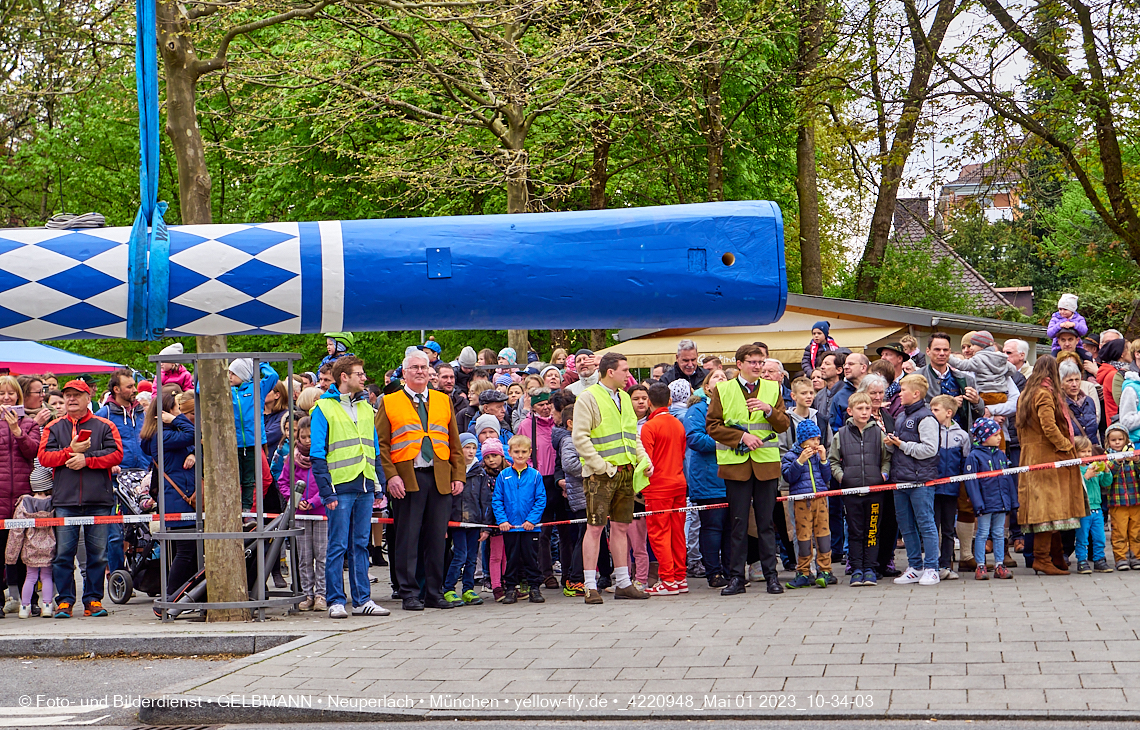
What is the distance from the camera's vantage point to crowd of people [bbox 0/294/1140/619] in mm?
10070

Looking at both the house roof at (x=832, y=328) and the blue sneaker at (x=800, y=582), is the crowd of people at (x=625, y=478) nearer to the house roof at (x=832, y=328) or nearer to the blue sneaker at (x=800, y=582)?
the blue sneaker at (x=800, y=582)

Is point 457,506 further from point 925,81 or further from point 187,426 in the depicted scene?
point 925,81

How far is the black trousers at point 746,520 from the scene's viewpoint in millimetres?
10148

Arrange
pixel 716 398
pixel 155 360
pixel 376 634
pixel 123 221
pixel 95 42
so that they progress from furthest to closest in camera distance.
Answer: pixel 123 221
pixel 95 42
pixel 716 398
pixel 155 360
pixel 376 634

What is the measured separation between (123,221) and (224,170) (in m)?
2.78

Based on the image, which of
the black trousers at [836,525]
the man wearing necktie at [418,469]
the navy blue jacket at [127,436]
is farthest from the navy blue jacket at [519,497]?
the navy blue jacket at [127,436]

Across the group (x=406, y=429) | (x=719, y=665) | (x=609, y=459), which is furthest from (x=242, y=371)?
(x=719, y=665)

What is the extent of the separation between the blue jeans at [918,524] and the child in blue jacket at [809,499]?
633mm

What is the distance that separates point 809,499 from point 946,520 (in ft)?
3.90

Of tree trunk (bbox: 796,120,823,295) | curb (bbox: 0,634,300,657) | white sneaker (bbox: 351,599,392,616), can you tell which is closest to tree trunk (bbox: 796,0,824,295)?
tree trunk (bbox: 796,120,823,295)

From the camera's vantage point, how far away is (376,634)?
27.5 ft

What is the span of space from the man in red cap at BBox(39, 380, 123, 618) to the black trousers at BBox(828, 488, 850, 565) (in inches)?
256

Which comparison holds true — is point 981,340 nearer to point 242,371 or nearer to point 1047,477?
point 1047,477

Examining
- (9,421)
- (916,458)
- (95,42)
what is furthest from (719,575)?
(95,42)
